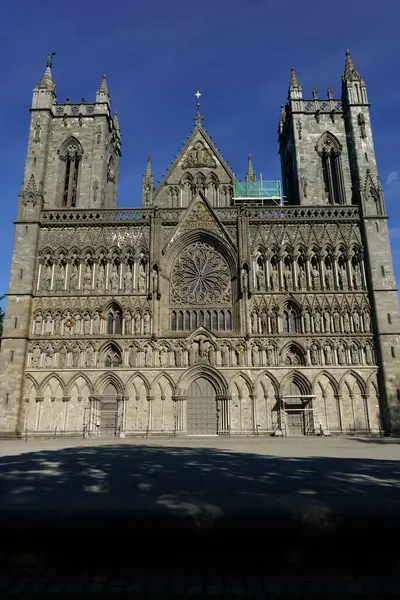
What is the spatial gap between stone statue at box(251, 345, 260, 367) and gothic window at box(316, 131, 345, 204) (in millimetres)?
14468

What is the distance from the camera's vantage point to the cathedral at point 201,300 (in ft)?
93.7

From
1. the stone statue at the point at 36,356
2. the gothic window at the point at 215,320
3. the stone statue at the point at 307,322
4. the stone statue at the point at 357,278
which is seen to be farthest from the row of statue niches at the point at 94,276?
the stone statue at the point at 357,278

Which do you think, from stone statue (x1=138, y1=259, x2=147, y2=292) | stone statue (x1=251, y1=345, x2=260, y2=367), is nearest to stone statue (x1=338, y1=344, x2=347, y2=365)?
stone statue (x1=251, y1=345, x2=260, y2=367)

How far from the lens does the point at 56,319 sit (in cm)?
3034

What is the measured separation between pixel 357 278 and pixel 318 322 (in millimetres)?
4644

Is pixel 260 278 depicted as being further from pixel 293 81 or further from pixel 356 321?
pixel 293 81

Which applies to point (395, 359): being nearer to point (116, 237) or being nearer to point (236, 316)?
point (236, 316)

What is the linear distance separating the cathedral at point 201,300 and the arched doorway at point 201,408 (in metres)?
0.09

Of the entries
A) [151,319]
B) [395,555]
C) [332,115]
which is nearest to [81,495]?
[395,555]

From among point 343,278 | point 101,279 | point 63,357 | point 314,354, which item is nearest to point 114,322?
point 101,279

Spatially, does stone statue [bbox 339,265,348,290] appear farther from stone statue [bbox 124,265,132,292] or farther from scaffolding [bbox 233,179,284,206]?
stone statue [bbox 124,265,132,292]

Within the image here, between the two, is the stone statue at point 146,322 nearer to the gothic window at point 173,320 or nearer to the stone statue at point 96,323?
the gothic window at point 173,320

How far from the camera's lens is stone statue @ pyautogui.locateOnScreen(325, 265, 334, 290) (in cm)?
3109

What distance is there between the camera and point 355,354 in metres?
29.4
